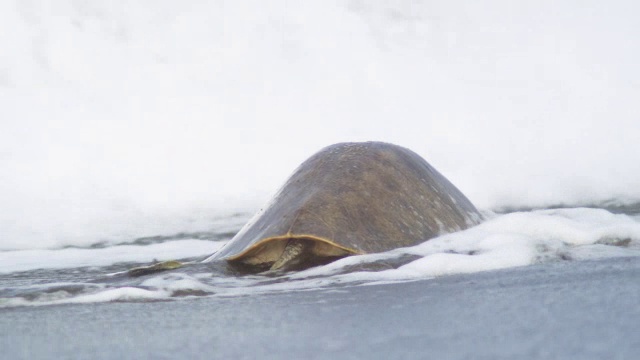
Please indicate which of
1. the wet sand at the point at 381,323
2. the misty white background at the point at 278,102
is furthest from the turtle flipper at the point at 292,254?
the misty white background at the point at 278,102

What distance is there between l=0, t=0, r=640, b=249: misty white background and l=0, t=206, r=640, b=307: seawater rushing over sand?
3261 mm

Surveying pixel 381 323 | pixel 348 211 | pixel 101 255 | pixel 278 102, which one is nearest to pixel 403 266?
pixel 348 211

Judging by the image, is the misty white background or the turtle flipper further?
the misty white background

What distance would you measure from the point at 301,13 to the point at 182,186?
4.25m

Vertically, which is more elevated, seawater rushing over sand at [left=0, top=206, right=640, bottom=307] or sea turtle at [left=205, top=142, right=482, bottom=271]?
sea turtle at [left=205, top=142, right=482, bottom=271]

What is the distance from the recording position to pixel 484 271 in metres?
4.01

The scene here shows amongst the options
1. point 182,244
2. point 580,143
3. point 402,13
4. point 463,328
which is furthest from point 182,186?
point 463,328

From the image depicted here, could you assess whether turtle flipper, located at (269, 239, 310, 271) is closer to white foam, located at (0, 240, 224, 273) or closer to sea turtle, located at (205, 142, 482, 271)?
sea turtle, located at (205, 142, 482, 271)

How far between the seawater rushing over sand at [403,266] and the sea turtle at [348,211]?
11 centimetres

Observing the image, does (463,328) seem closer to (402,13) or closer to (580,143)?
(580,143)

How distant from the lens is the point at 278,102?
1197 cm

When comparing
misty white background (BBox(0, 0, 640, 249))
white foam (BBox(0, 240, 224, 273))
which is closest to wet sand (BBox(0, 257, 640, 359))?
white foam (BBox(0, 240, 224, 273))

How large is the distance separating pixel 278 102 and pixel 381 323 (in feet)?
30.0

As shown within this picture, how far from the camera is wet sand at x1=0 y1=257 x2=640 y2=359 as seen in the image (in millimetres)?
2543
